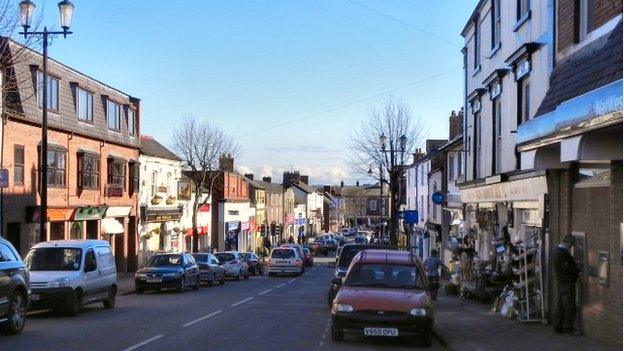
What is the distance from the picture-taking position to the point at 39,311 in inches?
803

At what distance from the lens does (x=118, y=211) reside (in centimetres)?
4034

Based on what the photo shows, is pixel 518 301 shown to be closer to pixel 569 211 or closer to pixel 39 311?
pixel 569 211

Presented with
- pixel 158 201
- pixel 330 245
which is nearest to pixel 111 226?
pixel 158 201

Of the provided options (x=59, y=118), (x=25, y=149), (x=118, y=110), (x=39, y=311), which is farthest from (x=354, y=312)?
(x=118, y=110)

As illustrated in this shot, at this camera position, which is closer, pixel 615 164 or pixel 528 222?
pixel 615 164

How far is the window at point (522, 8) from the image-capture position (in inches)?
767

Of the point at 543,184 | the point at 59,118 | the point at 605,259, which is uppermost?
the point at 59,118

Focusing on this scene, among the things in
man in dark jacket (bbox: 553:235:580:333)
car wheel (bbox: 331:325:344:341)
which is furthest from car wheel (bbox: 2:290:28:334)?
man in dark jacket (bbox: 553:235:580:333)

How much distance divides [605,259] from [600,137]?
2.58 metres

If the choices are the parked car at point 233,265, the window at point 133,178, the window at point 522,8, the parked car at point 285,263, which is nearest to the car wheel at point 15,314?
the window at point 522,8

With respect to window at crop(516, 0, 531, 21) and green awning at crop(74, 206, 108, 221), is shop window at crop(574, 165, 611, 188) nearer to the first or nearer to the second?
window at crop(516, 0, 531, 21)

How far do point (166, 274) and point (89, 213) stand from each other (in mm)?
9037

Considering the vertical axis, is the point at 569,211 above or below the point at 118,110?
below

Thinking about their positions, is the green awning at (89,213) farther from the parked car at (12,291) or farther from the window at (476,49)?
the parked car at (12,291)
